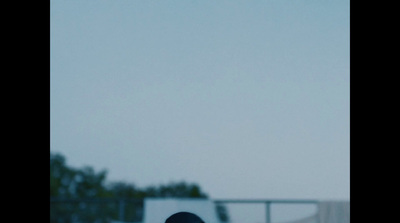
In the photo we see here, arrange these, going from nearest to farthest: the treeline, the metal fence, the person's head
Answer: the person's head < the metal fence < the treeline

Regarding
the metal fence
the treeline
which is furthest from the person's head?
the treeline

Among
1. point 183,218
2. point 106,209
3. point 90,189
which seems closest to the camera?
point 183,218

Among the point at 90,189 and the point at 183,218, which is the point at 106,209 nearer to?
the point at 90,189

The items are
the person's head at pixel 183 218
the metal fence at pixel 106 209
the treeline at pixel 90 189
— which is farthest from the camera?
the treeline at pixel 90 189

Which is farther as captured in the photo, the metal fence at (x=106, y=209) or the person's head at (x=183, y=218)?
the metal fence at (x=106, y=209)

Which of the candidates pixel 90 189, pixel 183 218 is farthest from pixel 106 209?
pixel 183 218

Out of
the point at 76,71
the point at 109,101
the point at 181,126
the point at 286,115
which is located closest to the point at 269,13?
the point at 286,115

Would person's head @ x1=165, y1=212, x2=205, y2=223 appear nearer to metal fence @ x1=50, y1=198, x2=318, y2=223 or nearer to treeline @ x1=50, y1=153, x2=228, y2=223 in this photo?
metal fence @ x1=50, y1=198, x2=318, y2=223

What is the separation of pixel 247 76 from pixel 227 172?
1.14 metres

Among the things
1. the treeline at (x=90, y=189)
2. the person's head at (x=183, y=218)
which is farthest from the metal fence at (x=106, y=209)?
the person's head at (x=183, y=218)

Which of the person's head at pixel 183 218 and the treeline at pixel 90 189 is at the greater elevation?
the person's head at pixel 183 218

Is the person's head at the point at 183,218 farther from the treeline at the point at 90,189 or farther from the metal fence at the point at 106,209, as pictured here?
the treeline at the point at 90,189

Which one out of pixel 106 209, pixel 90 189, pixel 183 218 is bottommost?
pixel 106 209
